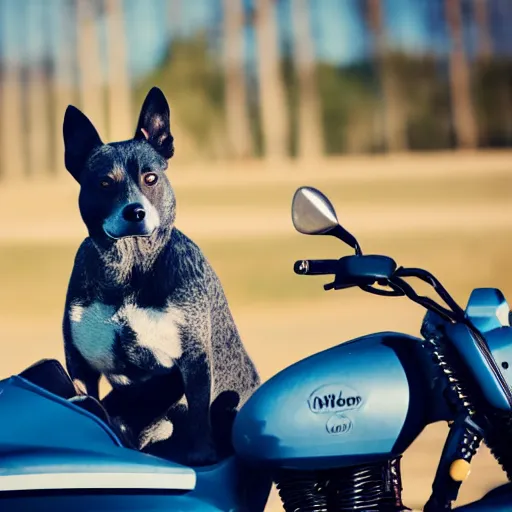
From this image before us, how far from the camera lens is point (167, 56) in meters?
4.17

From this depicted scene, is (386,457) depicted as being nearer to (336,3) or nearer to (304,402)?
(304,402)

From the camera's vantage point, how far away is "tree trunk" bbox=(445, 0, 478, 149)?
15.6 ft

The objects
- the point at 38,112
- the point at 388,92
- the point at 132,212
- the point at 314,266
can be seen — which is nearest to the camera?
the point at 314,266

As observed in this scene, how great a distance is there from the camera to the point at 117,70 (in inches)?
165

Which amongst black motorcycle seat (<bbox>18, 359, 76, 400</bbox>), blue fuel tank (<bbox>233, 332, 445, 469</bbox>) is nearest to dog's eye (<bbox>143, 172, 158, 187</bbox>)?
black motorcycle seat (<bbox>18, 359, 76, 400</bbox>)

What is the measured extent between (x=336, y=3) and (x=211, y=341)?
174 centimetres

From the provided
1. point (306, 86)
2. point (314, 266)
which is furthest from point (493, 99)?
point (314, 266)

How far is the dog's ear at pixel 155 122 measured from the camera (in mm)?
3502

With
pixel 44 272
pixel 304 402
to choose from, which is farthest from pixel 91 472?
pixel 44 272

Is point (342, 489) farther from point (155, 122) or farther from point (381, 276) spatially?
point (155, 122)

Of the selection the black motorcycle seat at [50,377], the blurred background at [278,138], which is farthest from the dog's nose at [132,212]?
the black motorcycle seat at [50,377]

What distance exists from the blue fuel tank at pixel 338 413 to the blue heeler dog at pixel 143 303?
1201mm

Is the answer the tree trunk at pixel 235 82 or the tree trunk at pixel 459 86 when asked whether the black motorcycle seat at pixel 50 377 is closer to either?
the tree trunk at pixel 235 82

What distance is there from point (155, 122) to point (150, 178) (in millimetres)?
200
